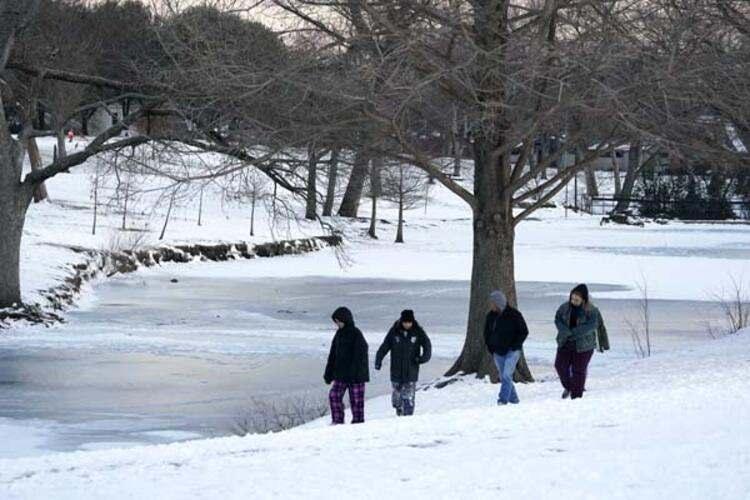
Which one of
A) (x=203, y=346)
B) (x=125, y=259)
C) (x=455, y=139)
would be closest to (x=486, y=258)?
(x=455, y=139)

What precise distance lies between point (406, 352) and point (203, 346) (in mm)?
11182

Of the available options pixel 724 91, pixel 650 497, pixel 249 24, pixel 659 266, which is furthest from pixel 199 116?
pixel 659 266

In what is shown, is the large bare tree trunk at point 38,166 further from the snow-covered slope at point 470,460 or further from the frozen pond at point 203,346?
the snow-covered slope at point 470,460

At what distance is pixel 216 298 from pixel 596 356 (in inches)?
585

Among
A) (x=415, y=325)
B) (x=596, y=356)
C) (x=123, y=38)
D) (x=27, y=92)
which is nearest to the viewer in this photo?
(x=415, y=325)

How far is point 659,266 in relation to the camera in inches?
2050

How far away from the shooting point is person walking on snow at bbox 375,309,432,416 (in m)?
16.3

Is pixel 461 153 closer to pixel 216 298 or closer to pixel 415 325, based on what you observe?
pixel 415 325

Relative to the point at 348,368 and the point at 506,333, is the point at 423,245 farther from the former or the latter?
the point at 348,368

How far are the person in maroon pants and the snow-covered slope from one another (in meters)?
2.54

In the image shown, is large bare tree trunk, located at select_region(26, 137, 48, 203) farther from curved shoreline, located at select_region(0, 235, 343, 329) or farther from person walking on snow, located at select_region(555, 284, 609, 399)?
person walking on snow, located at select_region(555, 284, 609, 399)

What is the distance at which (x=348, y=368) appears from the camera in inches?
615

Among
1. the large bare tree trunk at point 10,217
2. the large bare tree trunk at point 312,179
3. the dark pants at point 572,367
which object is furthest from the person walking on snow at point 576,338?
the large bare tree trunk at point 10,217

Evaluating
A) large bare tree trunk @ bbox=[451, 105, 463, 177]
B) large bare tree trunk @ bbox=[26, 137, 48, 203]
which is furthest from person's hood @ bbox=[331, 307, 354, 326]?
large bare tree trunk @ bbox=[26, 137, 48, 203]
